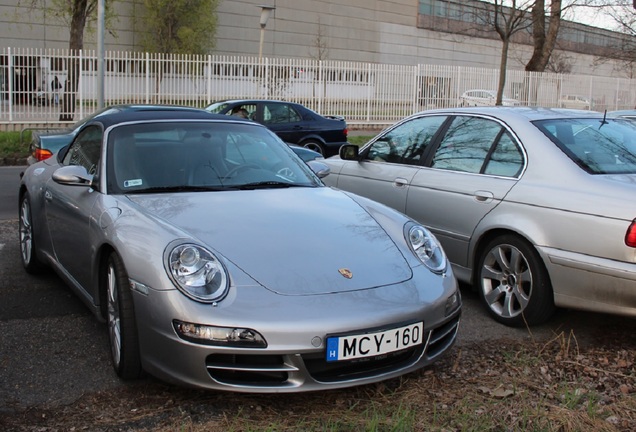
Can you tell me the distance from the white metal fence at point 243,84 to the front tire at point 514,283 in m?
17.2

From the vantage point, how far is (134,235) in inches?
145

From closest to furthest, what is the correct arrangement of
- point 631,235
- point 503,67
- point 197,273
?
point 197,273
point 631,235
point 503,67

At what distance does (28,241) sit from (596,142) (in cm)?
Answer: 448

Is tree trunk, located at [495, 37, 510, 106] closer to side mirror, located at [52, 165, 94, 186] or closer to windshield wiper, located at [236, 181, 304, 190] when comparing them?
windshield wiper, located at [236, 181, 304, 190]

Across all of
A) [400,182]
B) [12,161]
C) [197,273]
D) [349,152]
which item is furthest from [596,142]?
[12,161]

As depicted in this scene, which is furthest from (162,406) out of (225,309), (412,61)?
(412,61)

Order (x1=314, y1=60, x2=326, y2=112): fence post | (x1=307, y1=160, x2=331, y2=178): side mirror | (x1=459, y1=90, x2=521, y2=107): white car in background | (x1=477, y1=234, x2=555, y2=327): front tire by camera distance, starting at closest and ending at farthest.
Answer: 1. (x1=477, y1=234, x2=555, y2=327): front tire
2. (x1=307, y1=160, x2=331, y2=178): side mirror
3. (x1=314, y1=60, x2=326, y2=112): fence post
4. (x1=459, y1=90, x2=521, y2=107): white car in background

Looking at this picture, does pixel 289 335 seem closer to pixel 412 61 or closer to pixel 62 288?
pixel 62 288

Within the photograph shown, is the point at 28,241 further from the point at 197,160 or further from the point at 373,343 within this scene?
the point at 373,343

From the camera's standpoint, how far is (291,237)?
3744 millimetres

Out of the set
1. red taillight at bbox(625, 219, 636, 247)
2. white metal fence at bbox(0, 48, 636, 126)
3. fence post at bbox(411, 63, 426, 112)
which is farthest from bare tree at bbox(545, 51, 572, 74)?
red taillight at bbox(625, 219, 636, 247)

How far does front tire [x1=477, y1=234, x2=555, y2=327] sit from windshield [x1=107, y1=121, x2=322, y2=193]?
1.33 meters

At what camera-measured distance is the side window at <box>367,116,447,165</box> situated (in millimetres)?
5812

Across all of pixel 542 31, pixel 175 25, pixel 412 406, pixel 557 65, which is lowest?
pixel 412 406
